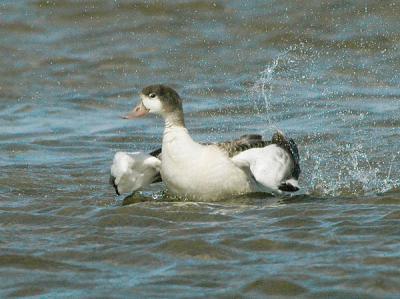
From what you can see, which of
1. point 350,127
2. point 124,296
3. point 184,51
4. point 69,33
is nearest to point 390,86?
point 350,127

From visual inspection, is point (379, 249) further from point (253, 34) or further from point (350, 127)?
point (253, 34)

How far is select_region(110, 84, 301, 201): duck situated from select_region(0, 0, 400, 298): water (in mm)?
145

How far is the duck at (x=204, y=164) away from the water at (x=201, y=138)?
14 centimetres

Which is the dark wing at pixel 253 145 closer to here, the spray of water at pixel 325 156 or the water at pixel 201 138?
the water at pixel 201 138

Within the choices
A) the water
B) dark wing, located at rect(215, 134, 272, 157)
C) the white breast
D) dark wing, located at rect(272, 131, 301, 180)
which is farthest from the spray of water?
the white breast

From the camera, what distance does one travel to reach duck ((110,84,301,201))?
Answer: 9602mm

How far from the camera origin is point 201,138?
44.7 feet

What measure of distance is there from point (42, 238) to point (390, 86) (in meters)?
7.53

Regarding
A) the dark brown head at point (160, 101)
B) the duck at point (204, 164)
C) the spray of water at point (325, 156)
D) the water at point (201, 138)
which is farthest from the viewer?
the spray of water at point (325, 156)

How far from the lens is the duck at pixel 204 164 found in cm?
960

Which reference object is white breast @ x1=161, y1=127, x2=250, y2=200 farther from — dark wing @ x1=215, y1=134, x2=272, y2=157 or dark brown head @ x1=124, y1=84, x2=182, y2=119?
dark brown head @ x1=124, y1=84, x2=182, y2=119

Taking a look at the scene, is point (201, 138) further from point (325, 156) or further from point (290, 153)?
point (290, 153)

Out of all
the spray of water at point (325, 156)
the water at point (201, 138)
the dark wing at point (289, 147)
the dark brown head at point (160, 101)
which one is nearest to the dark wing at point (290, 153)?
the dark wing at point (289, 147)

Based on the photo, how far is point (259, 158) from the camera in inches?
377
